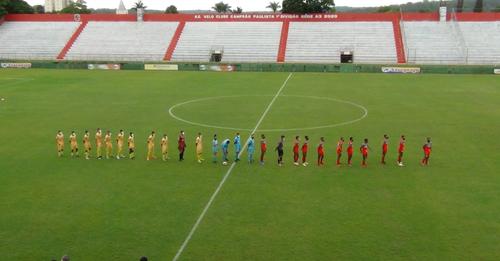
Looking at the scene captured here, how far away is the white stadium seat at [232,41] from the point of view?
6862 cm

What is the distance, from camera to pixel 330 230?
1459 centimetres

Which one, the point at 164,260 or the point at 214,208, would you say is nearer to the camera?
the point at 164,260

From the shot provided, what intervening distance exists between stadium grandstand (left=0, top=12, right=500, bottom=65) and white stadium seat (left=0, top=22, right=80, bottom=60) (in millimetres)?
139

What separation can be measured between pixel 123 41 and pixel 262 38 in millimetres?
19868

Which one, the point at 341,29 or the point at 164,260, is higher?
the point at 341,29

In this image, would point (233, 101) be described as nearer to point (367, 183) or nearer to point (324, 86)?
point (324, 86)

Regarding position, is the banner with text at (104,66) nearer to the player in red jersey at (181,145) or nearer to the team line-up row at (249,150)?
the team line-up row at (249,150)

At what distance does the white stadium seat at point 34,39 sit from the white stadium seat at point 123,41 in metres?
2.56

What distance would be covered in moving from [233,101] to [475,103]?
667 inches

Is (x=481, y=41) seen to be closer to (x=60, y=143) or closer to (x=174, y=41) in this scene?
(x=174, y=41)

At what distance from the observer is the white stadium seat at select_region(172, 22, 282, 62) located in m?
68.6

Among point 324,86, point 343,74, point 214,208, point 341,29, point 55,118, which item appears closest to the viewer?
point 214,208

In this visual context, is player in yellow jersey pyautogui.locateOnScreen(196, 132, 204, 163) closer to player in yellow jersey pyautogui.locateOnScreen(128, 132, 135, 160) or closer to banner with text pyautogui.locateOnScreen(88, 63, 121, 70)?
player in yellow jersey pyautogui.locateOnScreen(128, 132, 135, 160)

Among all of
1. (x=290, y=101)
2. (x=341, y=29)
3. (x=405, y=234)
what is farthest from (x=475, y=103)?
(x=341, y=29)
